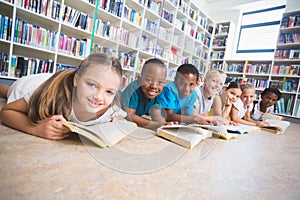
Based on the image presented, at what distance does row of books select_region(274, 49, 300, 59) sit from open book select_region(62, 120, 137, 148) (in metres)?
3.58

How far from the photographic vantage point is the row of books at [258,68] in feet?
10.4

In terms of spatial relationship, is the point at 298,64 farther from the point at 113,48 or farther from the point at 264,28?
the point at 113,48

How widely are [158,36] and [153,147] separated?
0.38 meters

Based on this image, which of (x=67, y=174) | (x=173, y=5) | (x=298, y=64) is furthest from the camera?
(x=298, y=64)

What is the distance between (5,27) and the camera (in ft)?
5.15

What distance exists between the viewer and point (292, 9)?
297cm

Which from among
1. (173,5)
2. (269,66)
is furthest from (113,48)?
(269,66)

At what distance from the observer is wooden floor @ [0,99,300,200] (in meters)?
0.25

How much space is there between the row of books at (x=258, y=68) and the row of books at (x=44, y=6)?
10.4 feet

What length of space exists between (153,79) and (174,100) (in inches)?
4.8

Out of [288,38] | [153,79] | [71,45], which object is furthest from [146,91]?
[288,38]

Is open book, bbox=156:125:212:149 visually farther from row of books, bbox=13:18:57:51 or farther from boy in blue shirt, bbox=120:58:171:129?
row of books, bbox=13:18:57:51

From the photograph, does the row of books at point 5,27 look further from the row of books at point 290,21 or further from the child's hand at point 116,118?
the row of books at point 290,21

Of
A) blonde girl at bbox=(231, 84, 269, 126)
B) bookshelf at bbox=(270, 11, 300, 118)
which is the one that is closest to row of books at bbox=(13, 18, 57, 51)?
blonde girl at bbox=(231, 84, 269, 126)
